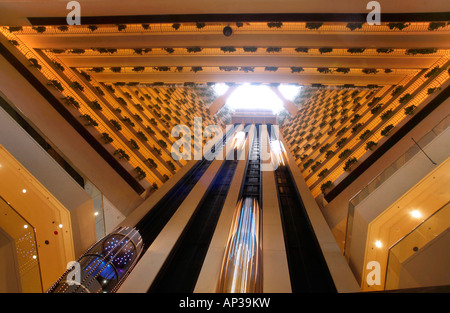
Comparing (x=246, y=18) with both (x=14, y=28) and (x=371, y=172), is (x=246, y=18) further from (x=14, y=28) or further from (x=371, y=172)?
(x=14, y=28)

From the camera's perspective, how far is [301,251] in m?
7.02

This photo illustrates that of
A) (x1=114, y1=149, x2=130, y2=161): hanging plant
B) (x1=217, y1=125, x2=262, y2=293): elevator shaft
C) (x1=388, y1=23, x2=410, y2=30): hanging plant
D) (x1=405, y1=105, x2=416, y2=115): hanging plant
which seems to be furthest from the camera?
(x1=114, y1=149, x2=130, y2=161): hanging plant

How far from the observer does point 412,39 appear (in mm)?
7645

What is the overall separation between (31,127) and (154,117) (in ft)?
Answer: 24.5

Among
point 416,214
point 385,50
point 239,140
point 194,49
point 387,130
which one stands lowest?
point 416,214

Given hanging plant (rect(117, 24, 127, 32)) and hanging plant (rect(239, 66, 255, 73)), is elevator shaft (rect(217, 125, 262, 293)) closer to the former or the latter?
hanging plant (rect(239, 66, 255, 73))

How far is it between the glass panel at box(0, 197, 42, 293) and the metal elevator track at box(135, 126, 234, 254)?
3008 mm

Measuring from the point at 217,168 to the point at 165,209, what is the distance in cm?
478

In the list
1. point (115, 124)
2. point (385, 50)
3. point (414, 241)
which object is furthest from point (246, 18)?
point (115, 124)

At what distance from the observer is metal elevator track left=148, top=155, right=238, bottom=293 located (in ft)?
19.7

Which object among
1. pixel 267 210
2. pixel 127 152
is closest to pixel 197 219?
pixel 267 210

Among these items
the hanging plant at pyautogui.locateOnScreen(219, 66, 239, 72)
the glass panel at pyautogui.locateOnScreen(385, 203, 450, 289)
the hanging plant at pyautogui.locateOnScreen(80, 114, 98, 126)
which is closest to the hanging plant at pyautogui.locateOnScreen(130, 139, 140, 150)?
the hanging plant at pyautogui.locateOnScreen(80, 114, 98, 126)
